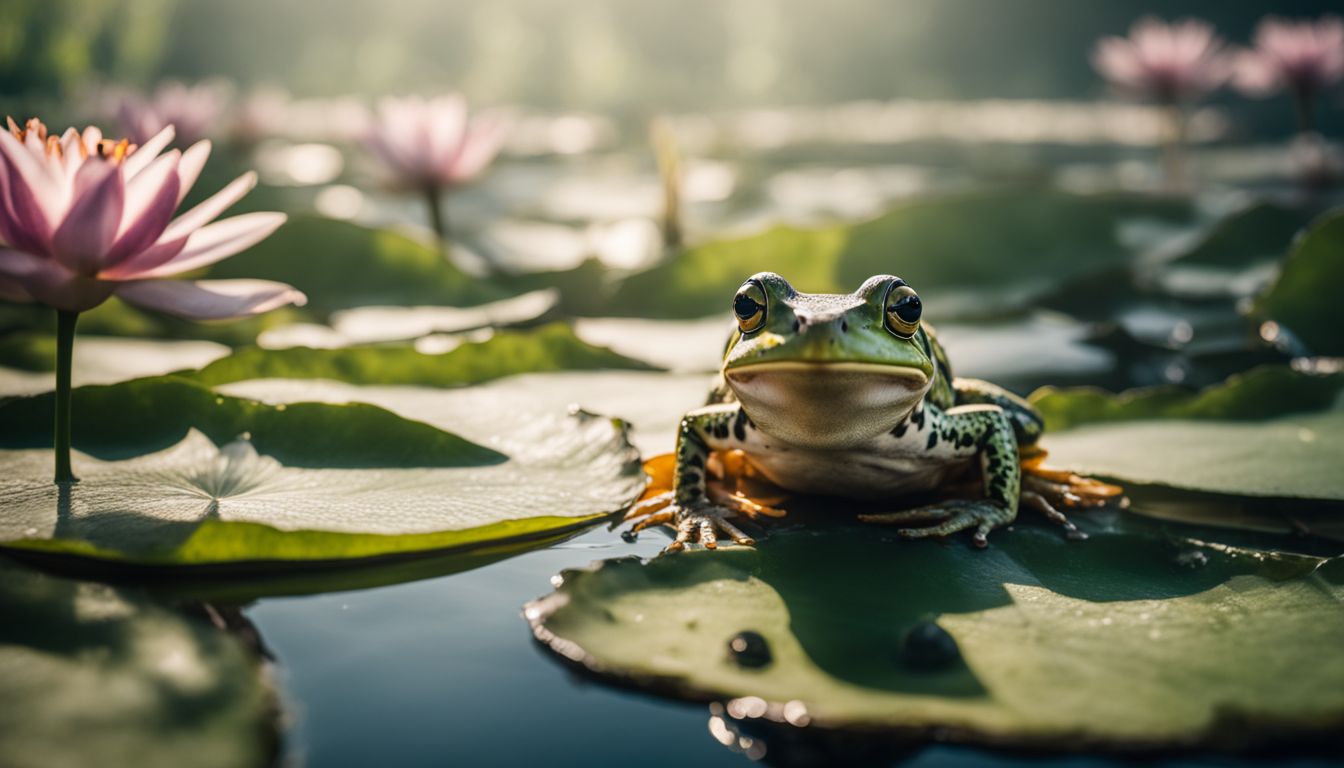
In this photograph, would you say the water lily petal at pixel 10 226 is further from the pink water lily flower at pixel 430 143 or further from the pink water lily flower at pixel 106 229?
the pink water lily flower at pixel 430 143

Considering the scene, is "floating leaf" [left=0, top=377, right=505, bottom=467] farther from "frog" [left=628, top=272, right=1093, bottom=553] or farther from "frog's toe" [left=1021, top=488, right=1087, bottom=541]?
"frog's toe" [left=1021, top=488, right=1087, bottom=541]

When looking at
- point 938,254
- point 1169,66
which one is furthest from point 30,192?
point 1169,66

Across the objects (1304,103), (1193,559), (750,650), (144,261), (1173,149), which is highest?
(1304,103)

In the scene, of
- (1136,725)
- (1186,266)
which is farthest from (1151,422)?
(1186,266)

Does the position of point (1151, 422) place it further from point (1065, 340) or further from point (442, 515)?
point (442, 515)

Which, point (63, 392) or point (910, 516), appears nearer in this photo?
point (63, 392)

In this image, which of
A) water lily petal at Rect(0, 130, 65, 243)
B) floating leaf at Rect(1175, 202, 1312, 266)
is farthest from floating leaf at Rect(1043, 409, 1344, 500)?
water lily petal at Rect(0, 130, 65, 243)

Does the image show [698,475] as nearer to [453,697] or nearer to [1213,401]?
[453,697]
